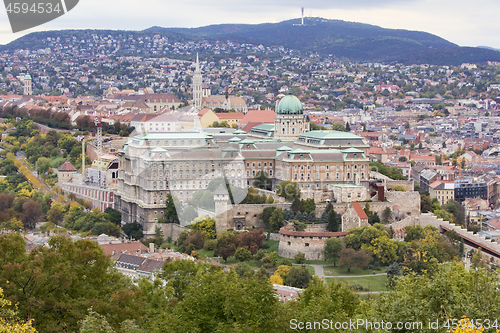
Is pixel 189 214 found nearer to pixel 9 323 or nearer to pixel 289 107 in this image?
pixel 289 107

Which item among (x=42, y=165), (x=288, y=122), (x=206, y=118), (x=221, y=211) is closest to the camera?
(x=221, y=211)

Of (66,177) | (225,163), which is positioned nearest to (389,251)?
(225,163)

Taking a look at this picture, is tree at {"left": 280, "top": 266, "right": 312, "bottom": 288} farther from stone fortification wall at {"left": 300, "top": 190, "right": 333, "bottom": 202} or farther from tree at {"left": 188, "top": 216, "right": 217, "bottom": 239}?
stone fortification wall at {"left": 300, "top": 190, "right": 333, "bottom": 202}

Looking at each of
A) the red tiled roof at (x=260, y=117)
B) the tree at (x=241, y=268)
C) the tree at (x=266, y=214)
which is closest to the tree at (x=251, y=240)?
the tree at (x=266, y=214)

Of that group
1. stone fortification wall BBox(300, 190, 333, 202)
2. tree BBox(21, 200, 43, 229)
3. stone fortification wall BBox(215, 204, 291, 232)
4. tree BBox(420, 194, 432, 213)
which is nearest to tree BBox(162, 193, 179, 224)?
stone fortification wall BBox(215, 204, 291, 232)

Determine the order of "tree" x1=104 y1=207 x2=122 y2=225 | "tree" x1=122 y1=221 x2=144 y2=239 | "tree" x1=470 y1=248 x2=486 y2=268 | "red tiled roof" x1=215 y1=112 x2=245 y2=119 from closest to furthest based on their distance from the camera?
"tree" x1=470 y1=248 x2=486 y2=268 → "tree" x1=122 y1=221 x2=144 y2=239 → "tree" x1=104 y1=207 x2=122 y2=225 → "red tiled roof" x1=215 y1=112 x2=245 y2=119

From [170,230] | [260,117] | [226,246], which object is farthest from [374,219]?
[260,117]
